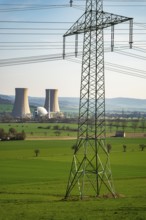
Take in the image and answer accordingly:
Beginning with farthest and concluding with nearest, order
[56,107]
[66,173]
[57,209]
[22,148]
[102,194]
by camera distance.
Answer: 1. [56,107]
2. [22,148]
3. [66,173]
4. [102,194]
5. [57,209]

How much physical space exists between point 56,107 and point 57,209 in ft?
580

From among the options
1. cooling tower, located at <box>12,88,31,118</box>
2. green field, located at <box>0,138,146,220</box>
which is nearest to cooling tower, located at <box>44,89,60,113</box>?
cooling tower, located at <box>12,88,31,118</box>

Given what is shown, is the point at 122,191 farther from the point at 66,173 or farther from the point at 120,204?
the point at 66,173

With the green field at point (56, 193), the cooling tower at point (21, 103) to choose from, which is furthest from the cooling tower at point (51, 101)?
the green field at point (56, 193)

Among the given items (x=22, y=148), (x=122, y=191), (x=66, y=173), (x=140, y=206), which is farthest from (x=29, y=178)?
(x=22, y=148)

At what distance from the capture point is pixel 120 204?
20.1 meters

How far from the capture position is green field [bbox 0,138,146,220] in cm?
1733

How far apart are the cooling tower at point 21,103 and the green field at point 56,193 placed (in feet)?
395

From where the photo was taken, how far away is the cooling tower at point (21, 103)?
6718 inches

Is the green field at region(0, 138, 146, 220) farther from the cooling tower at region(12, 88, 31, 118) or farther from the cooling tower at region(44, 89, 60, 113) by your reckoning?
the cooling tower at region(44, 89, 60, 113)

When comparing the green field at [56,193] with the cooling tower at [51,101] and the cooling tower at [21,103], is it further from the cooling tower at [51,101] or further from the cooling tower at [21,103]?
the cooling tower at [51,101]

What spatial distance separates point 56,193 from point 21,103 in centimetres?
15483

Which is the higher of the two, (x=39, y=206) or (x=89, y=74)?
(x=89, y=74)

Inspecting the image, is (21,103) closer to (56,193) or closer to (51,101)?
(51,101)
